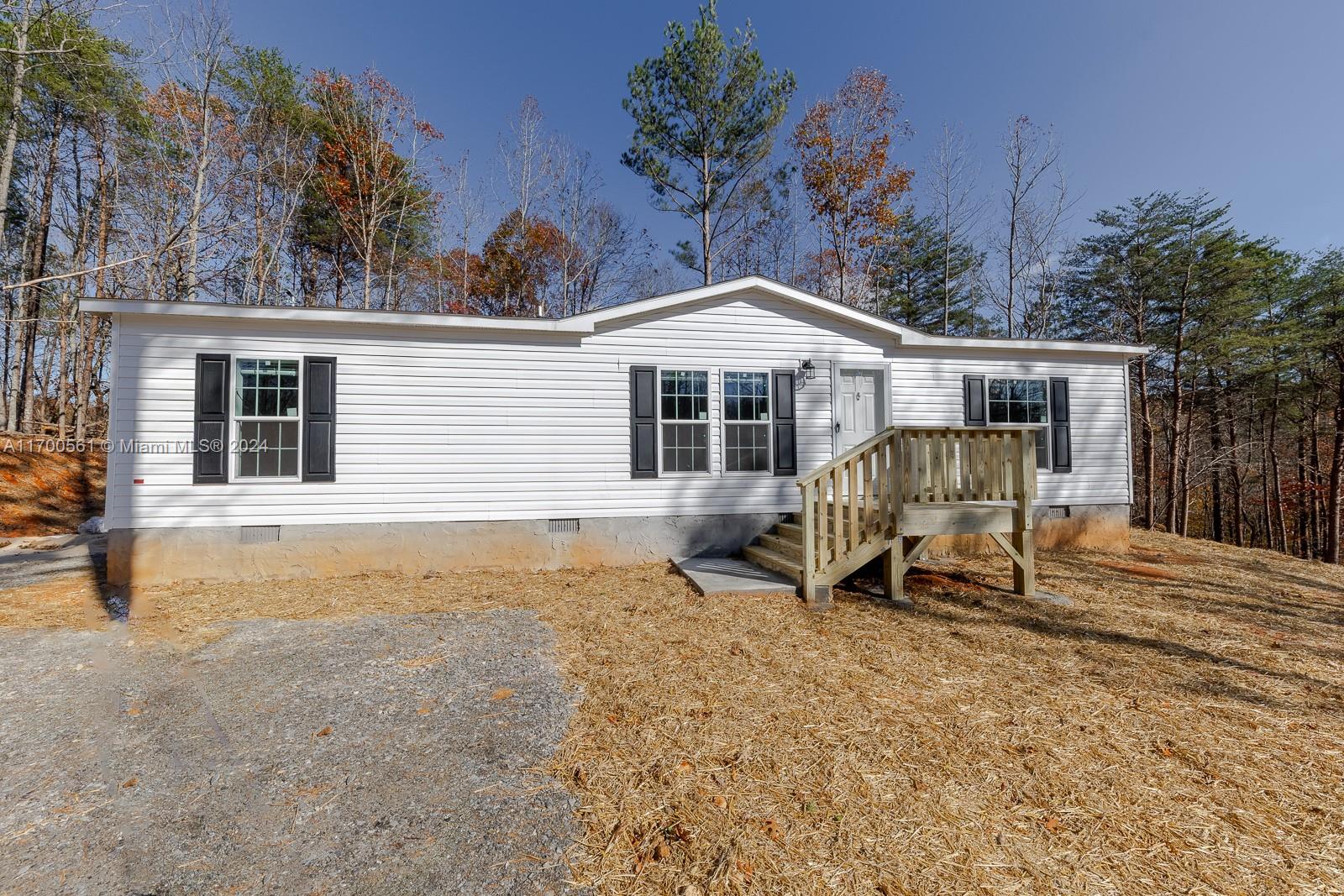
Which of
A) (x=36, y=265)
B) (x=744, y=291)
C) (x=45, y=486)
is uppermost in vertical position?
(x=36, y=265)

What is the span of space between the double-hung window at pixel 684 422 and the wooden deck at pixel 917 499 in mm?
2252

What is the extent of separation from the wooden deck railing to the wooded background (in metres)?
12.8

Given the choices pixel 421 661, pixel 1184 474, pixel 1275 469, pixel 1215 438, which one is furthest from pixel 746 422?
pixel 1275 469

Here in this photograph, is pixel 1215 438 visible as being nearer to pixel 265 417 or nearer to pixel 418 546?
pixel 418 546

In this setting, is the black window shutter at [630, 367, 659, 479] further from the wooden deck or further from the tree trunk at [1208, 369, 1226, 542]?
the tree trunk at [1208, 369, 1226, 542]

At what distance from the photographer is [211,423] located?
634cm

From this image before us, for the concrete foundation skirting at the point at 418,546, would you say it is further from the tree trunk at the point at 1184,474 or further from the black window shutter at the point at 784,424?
the tree trunk at the point at 1184,474

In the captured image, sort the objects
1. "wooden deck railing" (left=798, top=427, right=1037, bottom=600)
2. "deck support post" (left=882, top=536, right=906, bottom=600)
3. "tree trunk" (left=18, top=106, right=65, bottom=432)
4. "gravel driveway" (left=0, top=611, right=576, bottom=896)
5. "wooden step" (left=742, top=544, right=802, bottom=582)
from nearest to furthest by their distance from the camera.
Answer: "gravel driveway" (left=0, top=611, right=576, bottom=896) < "wooden deck railing" (left=798, top=427, right=1037, bottom=600) < "deck support post" (left=882, top=536, right=906, bottom=600) < "wooden step" (left=742, top=544, right=802, bottom=582) < "tree trunk" (left=18, top=106, right=65, bottom=432)

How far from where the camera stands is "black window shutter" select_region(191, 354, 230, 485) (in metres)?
6.31

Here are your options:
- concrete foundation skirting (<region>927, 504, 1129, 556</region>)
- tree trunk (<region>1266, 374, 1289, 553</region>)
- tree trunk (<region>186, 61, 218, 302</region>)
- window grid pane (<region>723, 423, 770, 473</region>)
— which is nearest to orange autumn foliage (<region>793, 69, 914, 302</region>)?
concrete foundation skirting (<region>927, 504, 1129, 556</region>)

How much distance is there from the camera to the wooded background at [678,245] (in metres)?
14.8

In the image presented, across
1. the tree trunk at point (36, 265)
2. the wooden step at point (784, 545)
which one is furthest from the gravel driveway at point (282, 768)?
the tree trunk at point (36, 265)

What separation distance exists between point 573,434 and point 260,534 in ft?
12.7

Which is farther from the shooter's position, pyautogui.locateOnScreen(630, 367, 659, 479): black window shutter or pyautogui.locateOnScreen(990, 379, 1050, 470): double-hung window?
pyautogui.locateOnScreen(990, 379, 1050, 470): double-hung window
